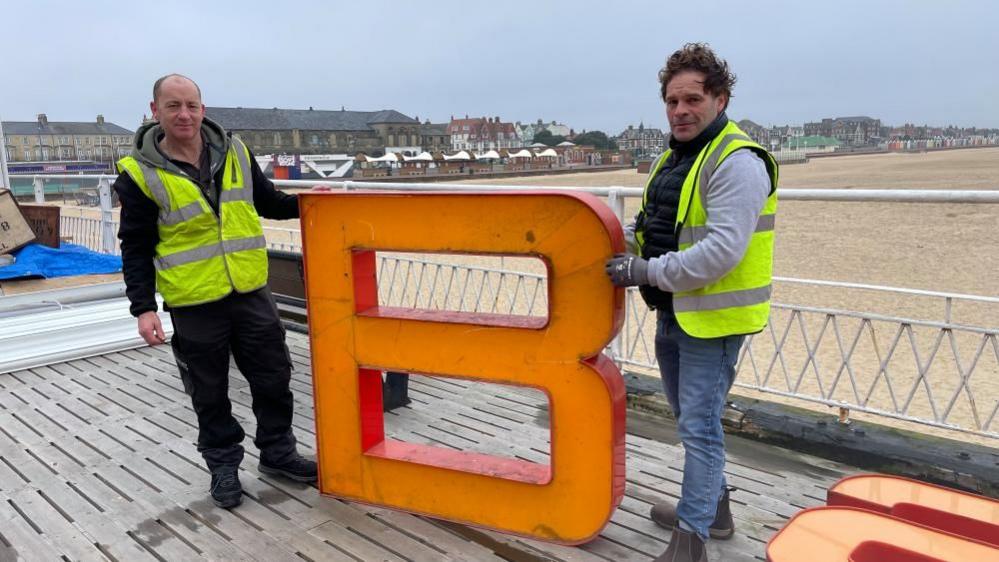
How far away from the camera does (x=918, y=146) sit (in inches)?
6284

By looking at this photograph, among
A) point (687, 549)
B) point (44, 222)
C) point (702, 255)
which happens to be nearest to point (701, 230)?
point (702, 255)

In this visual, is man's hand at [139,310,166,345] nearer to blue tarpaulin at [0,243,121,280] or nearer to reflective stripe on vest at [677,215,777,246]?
reflective stripe on vest at [677,215,777,246]

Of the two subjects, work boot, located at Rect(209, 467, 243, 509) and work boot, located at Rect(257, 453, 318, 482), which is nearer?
work boot, located at Rect(209, 467, 243, 509)

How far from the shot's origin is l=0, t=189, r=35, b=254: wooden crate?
7.03 m

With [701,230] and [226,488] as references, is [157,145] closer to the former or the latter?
[226,488]

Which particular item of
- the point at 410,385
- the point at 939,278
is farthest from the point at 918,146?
the point at 410,385

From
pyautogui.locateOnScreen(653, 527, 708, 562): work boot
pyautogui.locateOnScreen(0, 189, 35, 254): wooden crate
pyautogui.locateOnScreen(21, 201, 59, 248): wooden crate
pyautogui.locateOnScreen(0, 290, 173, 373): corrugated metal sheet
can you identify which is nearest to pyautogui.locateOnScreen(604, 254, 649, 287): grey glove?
pyautogui.locateOnScreen(653, 527, 708, 562): work boot

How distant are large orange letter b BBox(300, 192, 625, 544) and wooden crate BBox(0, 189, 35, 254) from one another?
5644 mm

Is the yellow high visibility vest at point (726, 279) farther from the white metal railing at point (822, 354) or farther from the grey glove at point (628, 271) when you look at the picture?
the white metal railing at point (822, 354)

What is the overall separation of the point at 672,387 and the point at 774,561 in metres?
0.80

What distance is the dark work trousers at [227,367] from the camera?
3207 millimetres

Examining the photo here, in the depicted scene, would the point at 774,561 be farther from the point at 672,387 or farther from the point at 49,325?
the point at 49,325

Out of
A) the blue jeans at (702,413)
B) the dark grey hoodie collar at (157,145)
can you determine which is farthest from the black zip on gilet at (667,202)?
the dark grey hoodie collar at (157,145)

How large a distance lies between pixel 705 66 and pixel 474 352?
141 centimetres
